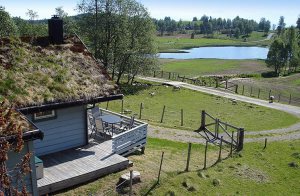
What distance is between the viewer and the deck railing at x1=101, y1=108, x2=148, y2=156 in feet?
58.6

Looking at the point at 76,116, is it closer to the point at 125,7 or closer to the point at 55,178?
the point at 55,178

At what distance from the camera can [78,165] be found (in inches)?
635

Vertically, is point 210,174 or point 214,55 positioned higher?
point 210,174

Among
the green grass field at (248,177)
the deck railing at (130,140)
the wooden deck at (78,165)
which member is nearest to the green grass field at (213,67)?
the green grass field at (248,177)

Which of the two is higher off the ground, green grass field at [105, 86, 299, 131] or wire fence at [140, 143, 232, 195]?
wire fence at [140, 143, 232, 195]

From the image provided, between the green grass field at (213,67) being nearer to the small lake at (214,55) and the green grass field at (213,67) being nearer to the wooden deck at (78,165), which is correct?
the small lake at (214,55)

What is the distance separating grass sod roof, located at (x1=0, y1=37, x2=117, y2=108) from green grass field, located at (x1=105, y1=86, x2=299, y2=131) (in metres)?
12.1

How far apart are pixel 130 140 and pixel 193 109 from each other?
69.7ft

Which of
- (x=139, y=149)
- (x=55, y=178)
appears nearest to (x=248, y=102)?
(x=139, y=149)

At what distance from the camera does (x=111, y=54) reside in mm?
47250

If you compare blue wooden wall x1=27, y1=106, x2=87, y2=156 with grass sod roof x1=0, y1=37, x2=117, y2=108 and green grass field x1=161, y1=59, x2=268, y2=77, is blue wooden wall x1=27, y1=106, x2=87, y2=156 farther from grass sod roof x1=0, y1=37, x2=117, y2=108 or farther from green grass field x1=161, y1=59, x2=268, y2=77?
green grass field x1=161, y1=59, x2=268, y2=77

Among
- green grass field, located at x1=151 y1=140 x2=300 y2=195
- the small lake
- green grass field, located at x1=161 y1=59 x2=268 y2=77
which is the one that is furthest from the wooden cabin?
the small lake

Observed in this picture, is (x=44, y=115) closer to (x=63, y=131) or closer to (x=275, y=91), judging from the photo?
(x=63, y=131)

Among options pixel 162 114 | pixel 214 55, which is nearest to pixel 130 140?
pixel 162 114
